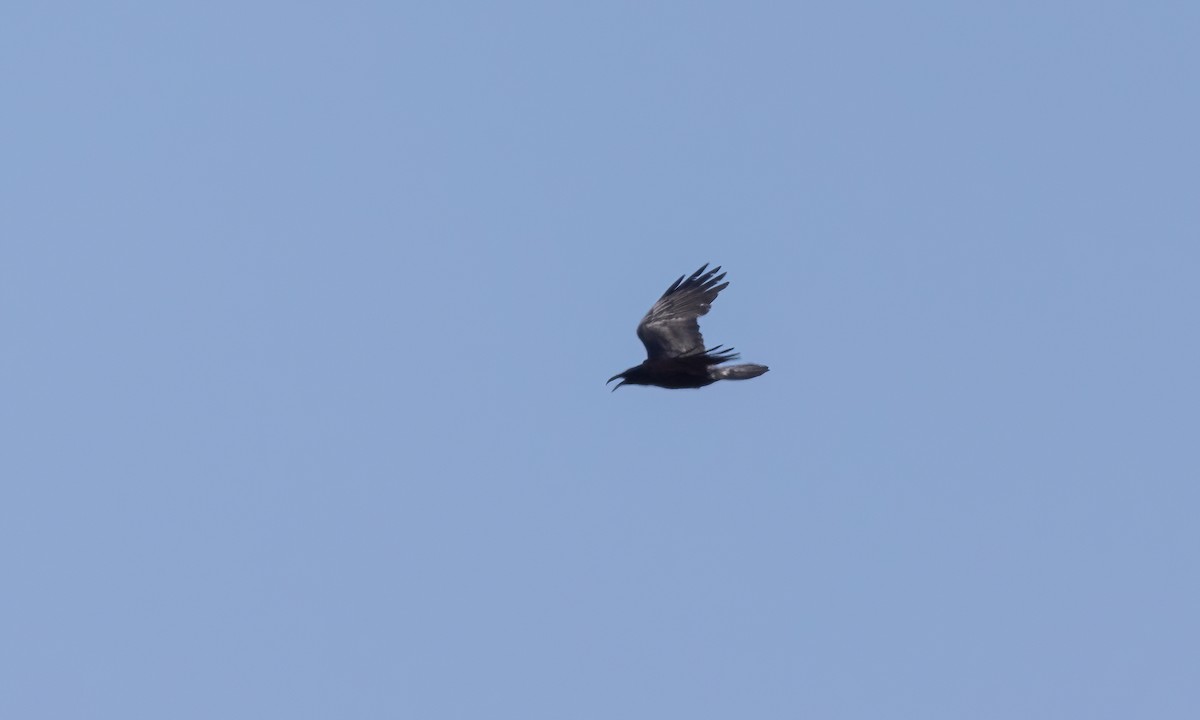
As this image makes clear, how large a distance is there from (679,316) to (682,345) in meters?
0.95

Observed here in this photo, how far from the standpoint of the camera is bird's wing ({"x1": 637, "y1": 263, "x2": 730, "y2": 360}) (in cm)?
3284

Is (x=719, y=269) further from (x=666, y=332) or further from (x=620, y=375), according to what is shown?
(x=620, y=375)

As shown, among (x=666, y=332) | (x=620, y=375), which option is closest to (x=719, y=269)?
(x=666, y=332)

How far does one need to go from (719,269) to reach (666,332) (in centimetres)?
192

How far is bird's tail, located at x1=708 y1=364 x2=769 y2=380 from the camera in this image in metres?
31.2

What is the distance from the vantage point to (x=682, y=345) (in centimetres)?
3291

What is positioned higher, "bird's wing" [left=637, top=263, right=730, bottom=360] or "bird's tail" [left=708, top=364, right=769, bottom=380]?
"bird's wing" [left=637, top=263, right=730, bottom=360]

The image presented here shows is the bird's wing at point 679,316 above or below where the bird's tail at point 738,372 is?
above

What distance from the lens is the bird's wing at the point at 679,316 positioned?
32.8m

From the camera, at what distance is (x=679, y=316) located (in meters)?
33.7

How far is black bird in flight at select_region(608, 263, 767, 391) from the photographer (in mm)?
30922

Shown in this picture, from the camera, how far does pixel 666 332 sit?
109 ft

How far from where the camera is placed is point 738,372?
31375mm

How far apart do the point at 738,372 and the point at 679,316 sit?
2.71 metres
